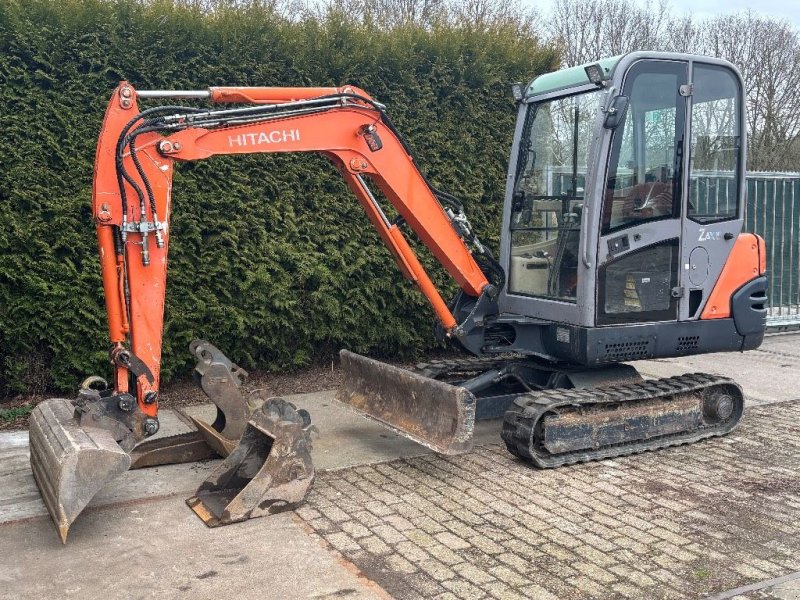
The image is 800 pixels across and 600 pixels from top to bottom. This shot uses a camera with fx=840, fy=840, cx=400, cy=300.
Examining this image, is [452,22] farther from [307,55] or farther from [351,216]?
[351,216]

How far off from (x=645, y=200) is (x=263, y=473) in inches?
128

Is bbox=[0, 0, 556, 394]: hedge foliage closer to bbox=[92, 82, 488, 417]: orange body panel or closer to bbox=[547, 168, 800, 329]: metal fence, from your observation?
bbox=[92, 82, 488, 417]: orange body panel

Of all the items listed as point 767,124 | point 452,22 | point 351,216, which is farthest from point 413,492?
point 767,124

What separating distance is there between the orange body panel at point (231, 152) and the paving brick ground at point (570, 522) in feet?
4.35

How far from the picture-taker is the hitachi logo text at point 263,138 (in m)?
5.21

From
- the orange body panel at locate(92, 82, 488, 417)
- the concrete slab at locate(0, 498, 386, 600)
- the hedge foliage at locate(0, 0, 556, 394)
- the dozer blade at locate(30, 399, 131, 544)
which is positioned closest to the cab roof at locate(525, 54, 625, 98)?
the orange body panel at locate(92, 82, 488, 417)

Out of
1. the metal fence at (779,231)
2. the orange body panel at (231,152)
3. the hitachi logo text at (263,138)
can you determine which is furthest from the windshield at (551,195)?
the metal fence at (779,231)

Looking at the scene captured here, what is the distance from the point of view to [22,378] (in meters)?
7.18

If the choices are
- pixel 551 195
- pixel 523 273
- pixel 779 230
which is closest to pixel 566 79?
pixel 551 195

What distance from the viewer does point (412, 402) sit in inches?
227

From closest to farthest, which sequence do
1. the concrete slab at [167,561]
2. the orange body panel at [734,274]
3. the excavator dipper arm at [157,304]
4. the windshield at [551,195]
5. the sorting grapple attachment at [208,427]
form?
the concrete slab at [167,561] < the excavator dipper arm at [157,304] < the sorting grapple attachment at [208,427] < the windshield at [551,195] < the orange body panel at [734,274]

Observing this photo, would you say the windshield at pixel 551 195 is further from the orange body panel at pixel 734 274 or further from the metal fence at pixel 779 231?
the metal fence at pixel 779 231

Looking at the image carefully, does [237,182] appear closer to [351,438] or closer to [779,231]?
[351,438]

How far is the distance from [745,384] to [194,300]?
529cm
